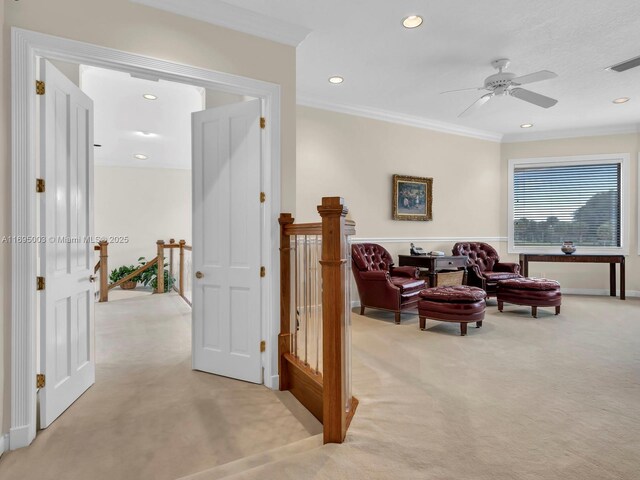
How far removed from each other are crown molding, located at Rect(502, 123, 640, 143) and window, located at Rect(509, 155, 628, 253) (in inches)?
16.0

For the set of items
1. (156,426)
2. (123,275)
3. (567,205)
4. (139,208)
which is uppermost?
(139,208)

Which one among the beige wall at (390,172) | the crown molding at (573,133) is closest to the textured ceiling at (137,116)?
the beige wall at (390,172)

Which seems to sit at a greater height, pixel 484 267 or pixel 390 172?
pixel 390 172

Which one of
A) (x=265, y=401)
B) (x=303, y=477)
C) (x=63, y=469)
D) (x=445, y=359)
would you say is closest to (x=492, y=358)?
(x=445, y=359)

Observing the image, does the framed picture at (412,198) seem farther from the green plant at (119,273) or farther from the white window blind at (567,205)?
the green plant at (119,273)

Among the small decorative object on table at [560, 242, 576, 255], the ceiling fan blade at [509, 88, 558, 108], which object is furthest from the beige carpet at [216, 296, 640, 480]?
the ceiling fan blade at [509, 88, 558, 108]

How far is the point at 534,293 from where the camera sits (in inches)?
195

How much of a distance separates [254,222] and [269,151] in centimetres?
57

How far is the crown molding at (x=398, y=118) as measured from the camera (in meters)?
5.28

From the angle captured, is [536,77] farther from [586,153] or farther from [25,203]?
[586,153]

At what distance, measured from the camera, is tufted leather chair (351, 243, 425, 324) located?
4.72m

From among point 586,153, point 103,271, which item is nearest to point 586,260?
point 586,153

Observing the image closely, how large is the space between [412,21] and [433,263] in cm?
318

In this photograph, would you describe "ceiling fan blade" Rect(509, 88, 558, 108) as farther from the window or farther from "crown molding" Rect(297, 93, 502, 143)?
the window
